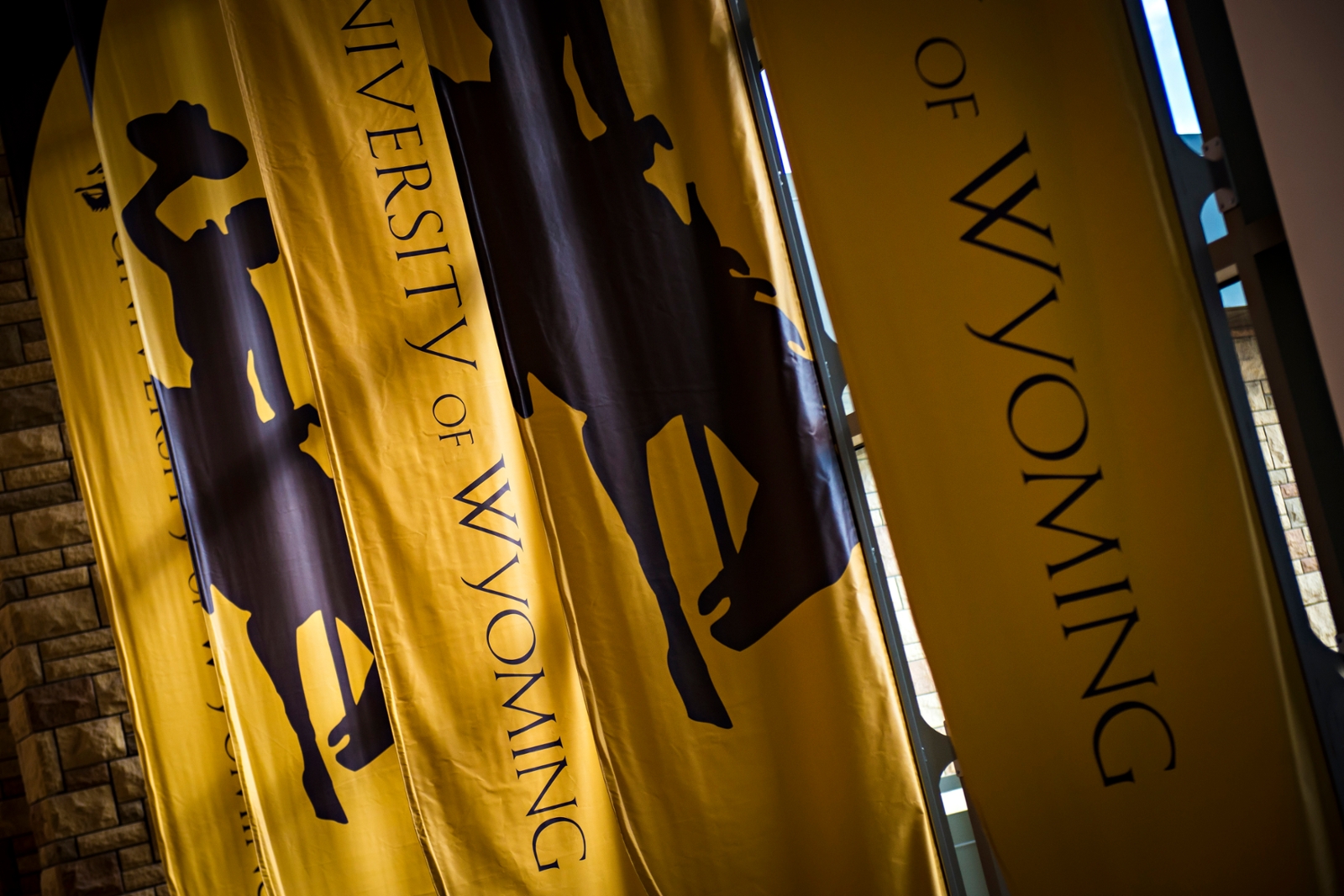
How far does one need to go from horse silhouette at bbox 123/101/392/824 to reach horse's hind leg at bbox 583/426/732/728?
1386 millimetres

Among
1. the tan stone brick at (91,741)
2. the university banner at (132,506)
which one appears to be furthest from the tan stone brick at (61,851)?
the university banner at (132,506)

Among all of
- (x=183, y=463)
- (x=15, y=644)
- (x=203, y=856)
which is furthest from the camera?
(x=15, y=644)

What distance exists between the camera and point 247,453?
9.61ft

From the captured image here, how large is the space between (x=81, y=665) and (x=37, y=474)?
0.77m

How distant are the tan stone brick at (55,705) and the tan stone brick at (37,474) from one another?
30.7 inches

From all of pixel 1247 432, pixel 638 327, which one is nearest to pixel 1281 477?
pixel 1247 432

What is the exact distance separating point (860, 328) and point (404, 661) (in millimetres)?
1334

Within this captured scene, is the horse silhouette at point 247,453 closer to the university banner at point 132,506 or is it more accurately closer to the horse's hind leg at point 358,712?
the horse's hind leg at point 358,712

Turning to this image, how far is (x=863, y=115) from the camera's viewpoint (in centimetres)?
173

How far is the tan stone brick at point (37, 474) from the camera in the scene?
3775 mm

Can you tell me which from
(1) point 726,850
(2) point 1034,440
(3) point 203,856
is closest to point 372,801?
(3) point 203,856

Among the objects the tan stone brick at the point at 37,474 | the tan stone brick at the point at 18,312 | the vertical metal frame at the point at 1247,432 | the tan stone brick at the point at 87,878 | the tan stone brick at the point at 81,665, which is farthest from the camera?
the tan stone brick at the point at 18,312

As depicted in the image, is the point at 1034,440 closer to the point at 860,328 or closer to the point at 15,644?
the point at 860,328

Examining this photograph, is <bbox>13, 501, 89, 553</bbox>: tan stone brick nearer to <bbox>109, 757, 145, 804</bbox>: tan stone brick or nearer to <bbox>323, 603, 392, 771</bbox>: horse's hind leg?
<bbox>109, 757, 145, 804</bbox>: tan stone brick
